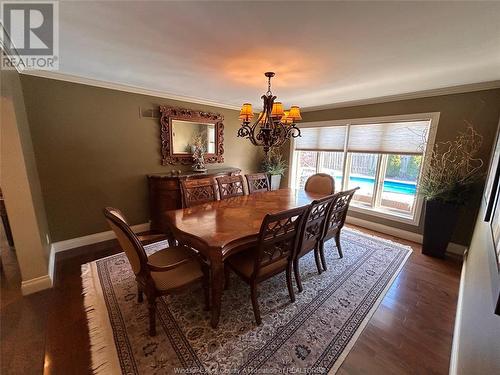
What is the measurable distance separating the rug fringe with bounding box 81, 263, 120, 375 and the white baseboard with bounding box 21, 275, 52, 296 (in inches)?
11.2

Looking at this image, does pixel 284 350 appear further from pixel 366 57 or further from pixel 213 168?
pixel 213 168

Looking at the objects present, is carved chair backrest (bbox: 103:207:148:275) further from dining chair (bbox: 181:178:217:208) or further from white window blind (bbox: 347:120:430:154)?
→ white window blind (bbox: 347:120:430:154)

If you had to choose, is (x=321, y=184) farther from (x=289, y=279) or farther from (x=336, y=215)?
(x=289, y=279)

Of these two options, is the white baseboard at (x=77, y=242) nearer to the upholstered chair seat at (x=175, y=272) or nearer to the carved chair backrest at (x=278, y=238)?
the upholstered chair seat at (x=175, y=272)

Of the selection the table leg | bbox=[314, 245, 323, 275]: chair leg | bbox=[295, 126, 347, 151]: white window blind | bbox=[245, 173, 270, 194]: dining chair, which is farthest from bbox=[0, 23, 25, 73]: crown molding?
bbox=[295, 126, 347, 151]: white window blind

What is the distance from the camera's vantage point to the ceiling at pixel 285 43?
1.31m

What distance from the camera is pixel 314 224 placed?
2.06 metres

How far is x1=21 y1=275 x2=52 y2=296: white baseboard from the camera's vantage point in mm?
2014

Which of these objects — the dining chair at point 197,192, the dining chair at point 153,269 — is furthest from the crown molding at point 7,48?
the dining chair at point 197,192

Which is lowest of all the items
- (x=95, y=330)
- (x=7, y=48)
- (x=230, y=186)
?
(x=95, y=330)

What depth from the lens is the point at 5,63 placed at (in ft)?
5.76

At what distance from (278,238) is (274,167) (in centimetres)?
355

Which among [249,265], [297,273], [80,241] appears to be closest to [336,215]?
[297,273]

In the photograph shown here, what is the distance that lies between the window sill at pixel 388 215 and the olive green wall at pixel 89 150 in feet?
12.3
